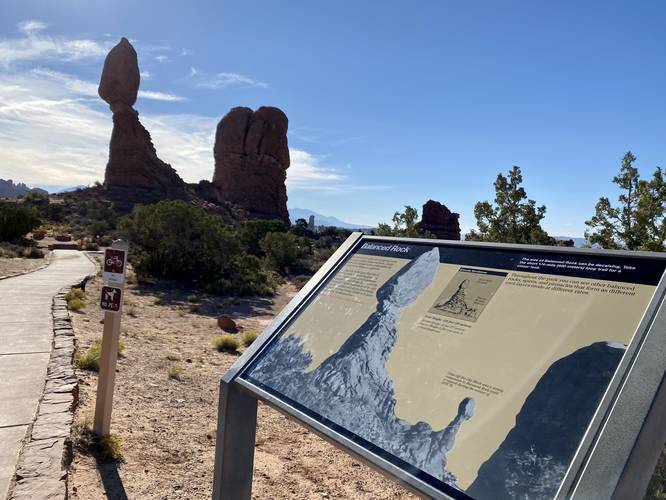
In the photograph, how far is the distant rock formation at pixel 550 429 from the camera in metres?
1.71

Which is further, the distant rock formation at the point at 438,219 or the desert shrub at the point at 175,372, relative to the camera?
the distant rock formation at the point at 438,219

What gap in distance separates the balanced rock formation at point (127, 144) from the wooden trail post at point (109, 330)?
46.9 m

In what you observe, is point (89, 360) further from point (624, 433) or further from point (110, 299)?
point (624, 433)

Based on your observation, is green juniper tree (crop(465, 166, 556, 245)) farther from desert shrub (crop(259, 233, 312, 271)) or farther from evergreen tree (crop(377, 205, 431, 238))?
desert shrub (crop(259, 233, 312, 271))

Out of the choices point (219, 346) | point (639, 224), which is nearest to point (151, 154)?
point (219, 346)

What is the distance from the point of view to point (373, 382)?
7.97 ft

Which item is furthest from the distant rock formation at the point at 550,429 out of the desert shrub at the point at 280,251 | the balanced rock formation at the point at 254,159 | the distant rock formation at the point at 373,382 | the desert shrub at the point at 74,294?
the balanced rock formation at the point at 254,159

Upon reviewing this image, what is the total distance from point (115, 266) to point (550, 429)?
149 inches

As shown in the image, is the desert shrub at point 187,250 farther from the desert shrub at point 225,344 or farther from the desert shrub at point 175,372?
the desert shrub at point 175,372

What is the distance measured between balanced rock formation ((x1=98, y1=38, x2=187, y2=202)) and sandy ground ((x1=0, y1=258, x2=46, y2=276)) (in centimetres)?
3133

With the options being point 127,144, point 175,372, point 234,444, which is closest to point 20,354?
point 175,372

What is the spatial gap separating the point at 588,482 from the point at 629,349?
499 mm

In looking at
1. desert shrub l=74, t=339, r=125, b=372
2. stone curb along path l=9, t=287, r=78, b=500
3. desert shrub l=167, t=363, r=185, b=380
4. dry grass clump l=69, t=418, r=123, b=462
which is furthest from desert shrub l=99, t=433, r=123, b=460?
desert shrub l=167, t=363, r=185, b=380

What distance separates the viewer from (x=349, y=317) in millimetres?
2939
